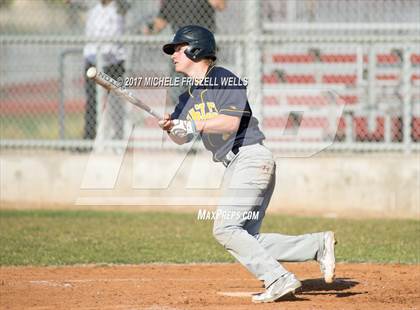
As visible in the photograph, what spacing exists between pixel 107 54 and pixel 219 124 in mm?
6452

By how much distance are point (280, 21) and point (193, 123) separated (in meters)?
6.39

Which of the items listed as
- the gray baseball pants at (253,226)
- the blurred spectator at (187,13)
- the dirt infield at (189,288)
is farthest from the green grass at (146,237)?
the blurred spectator at (187,13)

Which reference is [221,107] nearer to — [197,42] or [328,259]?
[197,42]

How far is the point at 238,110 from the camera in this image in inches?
259

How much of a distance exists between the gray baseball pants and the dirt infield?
30 centimetres

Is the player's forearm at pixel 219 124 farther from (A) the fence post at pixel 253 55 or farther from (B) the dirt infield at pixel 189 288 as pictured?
(A) the fence post at pixel 253 55

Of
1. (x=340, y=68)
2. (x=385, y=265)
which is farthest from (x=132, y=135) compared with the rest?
(x=385, y=265)

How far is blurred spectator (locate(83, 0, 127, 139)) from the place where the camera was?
1273 cm

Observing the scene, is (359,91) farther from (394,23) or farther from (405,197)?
(405,197)

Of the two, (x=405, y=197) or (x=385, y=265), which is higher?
(x=405, y=197)

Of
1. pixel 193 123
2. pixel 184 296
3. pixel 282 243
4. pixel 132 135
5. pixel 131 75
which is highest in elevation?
pixel 131 75

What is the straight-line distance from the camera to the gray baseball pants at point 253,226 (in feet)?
21.5

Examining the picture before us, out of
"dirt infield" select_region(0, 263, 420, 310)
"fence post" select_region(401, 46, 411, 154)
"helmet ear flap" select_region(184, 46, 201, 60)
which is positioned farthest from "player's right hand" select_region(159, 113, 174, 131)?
"fence post" select_region(401, 46, 411, 154)

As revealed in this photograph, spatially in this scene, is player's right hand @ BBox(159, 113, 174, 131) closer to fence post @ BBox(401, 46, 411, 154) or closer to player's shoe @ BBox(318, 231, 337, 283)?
player's shoe @ BBox(318, 231, 337, 283)
